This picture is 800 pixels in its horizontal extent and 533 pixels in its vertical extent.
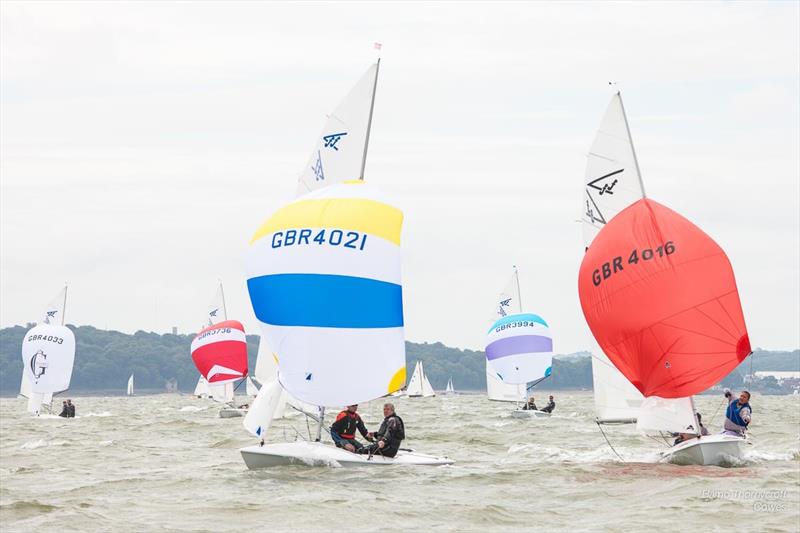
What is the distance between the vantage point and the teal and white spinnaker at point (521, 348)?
141 feet

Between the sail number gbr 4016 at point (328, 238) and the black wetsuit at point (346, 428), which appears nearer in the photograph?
the sail number gbr 4016 at point (328, 238)

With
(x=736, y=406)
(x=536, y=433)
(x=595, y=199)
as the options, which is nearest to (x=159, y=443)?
(x=536, y=433)

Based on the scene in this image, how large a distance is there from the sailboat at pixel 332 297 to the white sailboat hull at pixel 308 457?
0.07 feet

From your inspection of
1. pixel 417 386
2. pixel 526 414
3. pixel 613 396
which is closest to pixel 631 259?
pixel 613 396

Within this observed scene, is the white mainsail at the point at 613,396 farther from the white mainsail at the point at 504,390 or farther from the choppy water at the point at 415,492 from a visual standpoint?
the white mainsail at the point at 504,390

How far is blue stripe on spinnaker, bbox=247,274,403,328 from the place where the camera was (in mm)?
17734

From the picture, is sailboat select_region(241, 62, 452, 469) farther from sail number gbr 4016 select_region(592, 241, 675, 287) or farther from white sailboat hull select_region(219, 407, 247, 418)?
white sailboat hull select_region(219, 407, 247, 418)

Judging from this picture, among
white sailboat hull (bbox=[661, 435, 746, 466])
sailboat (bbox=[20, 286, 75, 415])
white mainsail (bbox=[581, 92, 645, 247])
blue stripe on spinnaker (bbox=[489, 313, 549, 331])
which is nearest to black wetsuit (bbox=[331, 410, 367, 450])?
white sailboat hull (bbox=[661, 435, 746, 466])

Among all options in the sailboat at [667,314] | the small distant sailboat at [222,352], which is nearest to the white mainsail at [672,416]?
the sailboat at [667,314]

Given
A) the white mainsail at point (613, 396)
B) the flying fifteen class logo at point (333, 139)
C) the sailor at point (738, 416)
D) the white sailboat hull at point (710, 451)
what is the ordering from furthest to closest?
the white mainsail at point (613, 396)
the flying fifteen class logo at point (333, 139)
the sailor at point (738, 416)
the white sailboat hull at point (710, 451)

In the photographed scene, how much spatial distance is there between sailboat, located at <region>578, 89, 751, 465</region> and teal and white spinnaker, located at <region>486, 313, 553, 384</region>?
23.2m

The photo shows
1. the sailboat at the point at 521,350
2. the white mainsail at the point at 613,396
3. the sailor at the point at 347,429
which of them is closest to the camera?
the sailor at the point at 347,429

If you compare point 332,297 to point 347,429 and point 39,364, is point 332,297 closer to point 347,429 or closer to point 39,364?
point 347,429

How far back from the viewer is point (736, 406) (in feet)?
67.9
